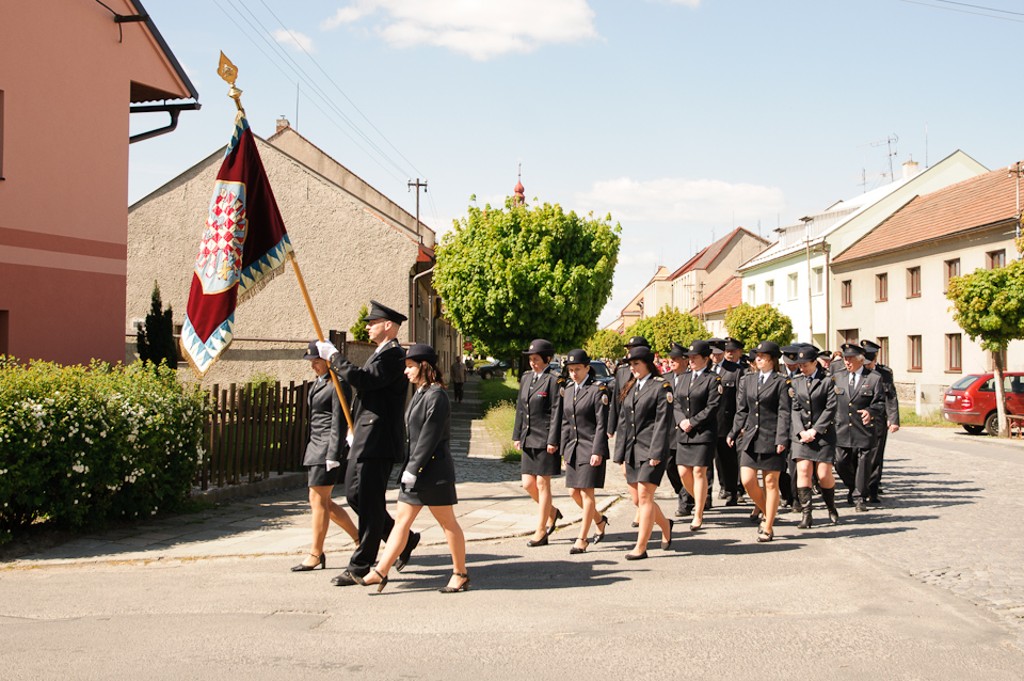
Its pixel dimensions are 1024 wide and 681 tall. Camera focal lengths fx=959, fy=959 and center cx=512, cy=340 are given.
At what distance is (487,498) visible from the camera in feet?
38.6

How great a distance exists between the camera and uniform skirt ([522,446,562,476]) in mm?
8712

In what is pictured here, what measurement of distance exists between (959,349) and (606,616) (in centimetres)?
3144

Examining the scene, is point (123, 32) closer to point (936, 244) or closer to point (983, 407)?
point (983, 407)

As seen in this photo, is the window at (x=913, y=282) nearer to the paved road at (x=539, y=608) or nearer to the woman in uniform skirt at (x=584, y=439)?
the paved road at (x=539, y=608)

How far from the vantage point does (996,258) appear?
31.8 meters

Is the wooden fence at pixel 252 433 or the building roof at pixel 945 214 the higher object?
the building roof at pixel 945 214

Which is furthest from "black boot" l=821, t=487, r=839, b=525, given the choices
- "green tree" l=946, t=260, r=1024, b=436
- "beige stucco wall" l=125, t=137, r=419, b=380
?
"beige stucco wall" l=125, t=137, r=419, b=380

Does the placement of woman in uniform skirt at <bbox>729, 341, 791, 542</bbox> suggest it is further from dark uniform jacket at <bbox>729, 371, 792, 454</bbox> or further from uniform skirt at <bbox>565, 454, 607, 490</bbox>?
uniform skirt at <bbox>565, 454, 607, 490</bbox>

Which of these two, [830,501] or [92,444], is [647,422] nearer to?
[830,501]

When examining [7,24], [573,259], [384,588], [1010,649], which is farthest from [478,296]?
[1010,649]

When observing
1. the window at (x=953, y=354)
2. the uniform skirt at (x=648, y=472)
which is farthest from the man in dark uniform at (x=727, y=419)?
the window at (x=953, y=354)

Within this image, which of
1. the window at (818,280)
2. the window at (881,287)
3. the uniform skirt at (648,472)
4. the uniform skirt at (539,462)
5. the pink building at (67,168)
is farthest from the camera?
the window at (818,280)

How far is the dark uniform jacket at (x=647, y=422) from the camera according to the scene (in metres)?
8.02

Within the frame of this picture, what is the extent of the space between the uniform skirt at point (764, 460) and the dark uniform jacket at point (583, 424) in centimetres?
163
